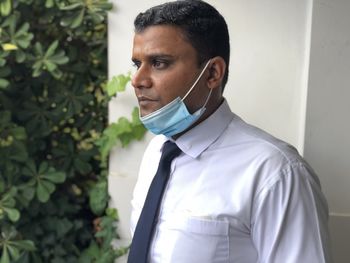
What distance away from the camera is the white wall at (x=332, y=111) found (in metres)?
1.87

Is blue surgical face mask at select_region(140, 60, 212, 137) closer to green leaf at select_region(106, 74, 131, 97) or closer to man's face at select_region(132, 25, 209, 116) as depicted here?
man's face at select_region(132, 25, 209, 116)

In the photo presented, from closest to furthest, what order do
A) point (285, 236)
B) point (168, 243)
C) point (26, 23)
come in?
point (285, 236)
point (168, 243)
point (26, 23)

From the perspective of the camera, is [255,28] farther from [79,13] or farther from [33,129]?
[33,129]

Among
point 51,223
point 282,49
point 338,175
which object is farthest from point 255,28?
point 51,223

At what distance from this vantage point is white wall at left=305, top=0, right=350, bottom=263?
6.15ft

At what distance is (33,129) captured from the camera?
2.47 m

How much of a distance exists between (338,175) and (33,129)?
1536mm

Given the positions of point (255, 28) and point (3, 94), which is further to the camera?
point (3, 94)

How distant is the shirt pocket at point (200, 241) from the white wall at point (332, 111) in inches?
33.6

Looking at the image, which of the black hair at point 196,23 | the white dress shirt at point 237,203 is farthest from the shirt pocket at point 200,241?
the black hair at point 196,23

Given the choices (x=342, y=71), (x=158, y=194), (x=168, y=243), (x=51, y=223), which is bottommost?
(x=51, y=223)

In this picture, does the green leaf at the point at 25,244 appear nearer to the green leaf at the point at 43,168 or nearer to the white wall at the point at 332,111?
the green leaf at the point at 43,168

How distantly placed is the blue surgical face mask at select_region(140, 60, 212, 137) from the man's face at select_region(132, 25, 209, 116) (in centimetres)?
1

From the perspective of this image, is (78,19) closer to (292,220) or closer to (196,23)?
(196,23)
